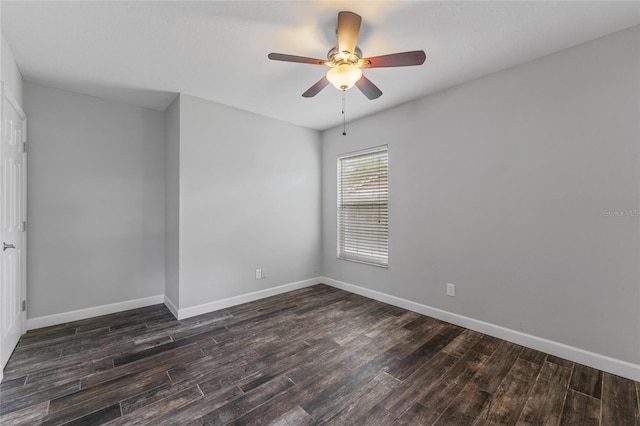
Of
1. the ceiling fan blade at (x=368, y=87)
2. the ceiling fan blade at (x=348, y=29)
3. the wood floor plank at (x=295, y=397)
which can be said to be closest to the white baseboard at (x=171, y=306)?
the wood floor plank at (x=295, y=397)

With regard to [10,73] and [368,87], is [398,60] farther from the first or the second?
[10,73]

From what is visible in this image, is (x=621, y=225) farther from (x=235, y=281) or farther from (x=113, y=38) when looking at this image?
(x=113, y=38)

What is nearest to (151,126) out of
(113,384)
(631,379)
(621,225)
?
(113,384)

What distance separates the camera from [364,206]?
13.1 feet

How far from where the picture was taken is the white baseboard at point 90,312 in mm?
2838

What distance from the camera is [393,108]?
11.6 ft

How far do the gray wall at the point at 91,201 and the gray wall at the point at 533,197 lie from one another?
3219mm

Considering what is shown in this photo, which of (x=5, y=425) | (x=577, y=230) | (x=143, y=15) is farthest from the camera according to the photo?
(x=577, y=230)

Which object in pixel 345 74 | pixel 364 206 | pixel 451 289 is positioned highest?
pixel 345 74

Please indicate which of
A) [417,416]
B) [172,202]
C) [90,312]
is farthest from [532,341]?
[90,312]

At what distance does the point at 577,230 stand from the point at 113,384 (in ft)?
12.4

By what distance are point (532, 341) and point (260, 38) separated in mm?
3472

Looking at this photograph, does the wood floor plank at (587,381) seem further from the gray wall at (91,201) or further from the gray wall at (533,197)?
the gray wall at (91,201)

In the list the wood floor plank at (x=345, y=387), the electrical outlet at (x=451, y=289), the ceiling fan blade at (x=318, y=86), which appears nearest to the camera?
the wood floor plank at (x=345, y=387)
